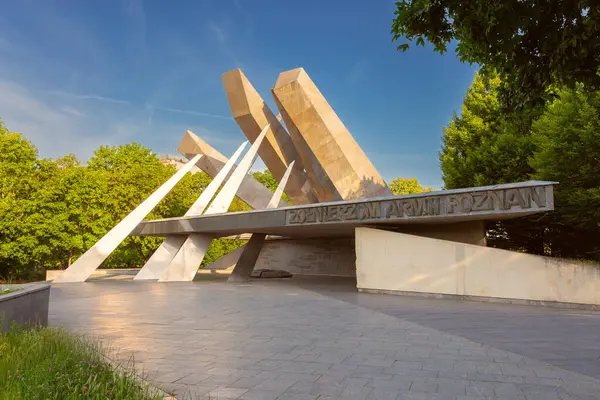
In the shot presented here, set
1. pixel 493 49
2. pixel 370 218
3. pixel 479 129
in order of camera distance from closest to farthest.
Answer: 1. pixel 493 49
2. pixel 370 218
3. pixel 479 129

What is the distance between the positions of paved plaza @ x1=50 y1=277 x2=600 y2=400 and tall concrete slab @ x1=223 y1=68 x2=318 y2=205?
16959 mm

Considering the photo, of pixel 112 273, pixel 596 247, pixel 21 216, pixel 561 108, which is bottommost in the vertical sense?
pixel 112 273

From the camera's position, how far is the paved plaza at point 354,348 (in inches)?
180

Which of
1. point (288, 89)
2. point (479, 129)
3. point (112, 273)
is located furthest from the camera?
point (112, 273)

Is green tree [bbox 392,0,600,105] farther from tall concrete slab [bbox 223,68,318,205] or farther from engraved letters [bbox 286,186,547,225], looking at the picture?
tall concrete slab [bbox 223,68,318,205]

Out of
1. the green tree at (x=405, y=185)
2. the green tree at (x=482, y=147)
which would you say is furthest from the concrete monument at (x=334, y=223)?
the green tree at (x=405, y=185)

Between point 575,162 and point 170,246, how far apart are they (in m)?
21.4

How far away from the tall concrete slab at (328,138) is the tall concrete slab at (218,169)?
7444 mm

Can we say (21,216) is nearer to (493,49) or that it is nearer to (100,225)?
(100,225)

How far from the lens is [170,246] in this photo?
25.9 m

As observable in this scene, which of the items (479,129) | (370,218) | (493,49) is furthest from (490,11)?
(479,129)

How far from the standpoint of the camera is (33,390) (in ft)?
12.2

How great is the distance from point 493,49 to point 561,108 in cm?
1622

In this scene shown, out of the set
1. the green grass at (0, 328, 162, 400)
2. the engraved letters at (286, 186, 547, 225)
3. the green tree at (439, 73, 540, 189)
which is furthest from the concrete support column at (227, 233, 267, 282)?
the green grass at (0, 328, 162, 400)
